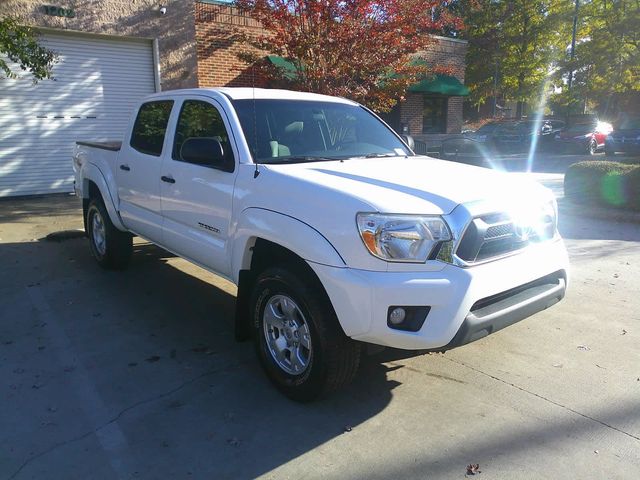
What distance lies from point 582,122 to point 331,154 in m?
22.6

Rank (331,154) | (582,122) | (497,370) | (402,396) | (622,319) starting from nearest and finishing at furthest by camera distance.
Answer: (402,396), (497,370), (331,154), (622,319), (582,122)

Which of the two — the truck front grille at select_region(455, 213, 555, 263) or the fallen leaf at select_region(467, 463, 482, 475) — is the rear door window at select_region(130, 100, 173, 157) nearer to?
the truck front grille at select_region(455, 213, 555, 263)

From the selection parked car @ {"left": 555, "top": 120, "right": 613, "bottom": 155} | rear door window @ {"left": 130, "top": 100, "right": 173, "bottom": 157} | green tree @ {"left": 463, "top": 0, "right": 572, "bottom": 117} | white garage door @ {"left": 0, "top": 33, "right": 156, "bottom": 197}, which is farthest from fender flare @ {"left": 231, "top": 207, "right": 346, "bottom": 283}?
green tree @ {"left": 463, "top": 0, "right": 572, "bottom": 117}

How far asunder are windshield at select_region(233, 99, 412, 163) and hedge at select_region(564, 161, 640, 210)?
5.85 metres

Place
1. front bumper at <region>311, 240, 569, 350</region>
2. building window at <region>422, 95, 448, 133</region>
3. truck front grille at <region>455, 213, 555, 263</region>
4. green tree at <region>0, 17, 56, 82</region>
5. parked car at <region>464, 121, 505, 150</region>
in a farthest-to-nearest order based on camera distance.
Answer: parked car at <region>464, 121, 505, 150</region> < building window at <region>422, 95, 448, 133</region> < green tree at <region>0, 17, 56, 82</region> < truck front grille at <region>455, 213, 555, 263</region> < front bumper at <region>311, 240, 569, 350</region>

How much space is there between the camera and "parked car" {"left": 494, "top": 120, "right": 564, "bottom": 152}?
22.7 meters

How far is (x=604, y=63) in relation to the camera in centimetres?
2731

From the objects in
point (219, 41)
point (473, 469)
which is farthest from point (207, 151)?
point (219, 41)

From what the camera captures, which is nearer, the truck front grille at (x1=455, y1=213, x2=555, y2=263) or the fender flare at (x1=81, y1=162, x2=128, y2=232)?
the truck front grille at (x1=455, y1=213, x2=555, y2=263)

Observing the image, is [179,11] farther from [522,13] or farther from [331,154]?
[522,13]

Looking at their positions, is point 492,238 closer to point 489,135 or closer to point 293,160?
point 293,160

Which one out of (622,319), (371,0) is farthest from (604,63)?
(622,319)

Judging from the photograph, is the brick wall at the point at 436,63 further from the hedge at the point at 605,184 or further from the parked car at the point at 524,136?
the hedge at the point at 605,184

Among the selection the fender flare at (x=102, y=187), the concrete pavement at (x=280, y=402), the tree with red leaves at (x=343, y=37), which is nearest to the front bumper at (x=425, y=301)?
the concrete pavement at (x=280, y=402)
